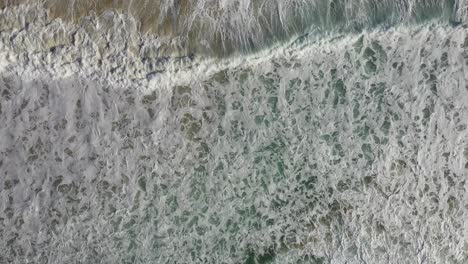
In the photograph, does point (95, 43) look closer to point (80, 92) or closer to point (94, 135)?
point (80, 92)

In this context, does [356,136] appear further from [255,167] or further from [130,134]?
[130,134]

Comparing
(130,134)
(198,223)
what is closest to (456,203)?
(198,223)

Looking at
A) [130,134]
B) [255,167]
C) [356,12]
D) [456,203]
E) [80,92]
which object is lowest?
[456,203]

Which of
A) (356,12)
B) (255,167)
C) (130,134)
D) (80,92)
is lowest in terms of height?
(255,167)

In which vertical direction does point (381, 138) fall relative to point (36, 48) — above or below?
below

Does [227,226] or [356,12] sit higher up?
[356,12]

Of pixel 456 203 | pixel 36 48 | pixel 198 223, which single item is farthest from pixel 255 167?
pixel 36 48
